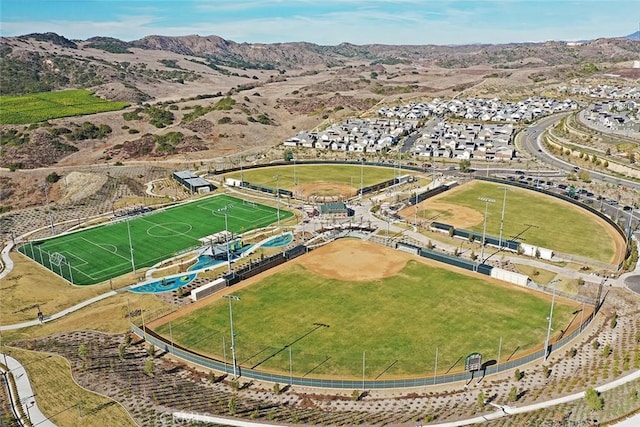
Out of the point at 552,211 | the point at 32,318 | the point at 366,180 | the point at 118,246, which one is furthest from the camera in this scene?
the point at 366,180

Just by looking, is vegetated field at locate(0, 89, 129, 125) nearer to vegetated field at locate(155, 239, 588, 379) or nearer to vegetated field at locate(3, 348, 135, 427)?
vegetated field at locate(3, 348, 135, 427)

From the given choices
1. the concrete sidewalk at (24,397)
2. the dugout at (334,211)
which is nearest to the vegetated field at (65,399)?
the concrete sidewalk at (24,397)

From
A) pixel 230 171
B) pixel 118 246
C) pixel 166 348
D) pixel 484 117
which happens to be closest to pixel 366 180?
pixel 230 171

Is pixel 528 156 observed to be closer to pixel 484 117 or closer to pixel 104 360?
pixel 484 117

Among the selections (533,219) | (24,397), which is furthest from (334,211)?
(24,397)

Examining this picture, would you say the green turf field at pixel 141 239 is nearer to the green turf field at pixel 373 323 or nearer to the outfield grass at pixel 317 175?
the outfield grass at pixel 317 175

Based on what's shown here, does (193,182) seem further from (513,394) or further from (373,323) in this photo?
(513,394)
